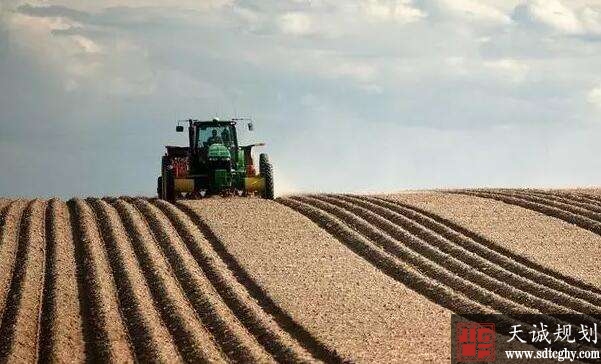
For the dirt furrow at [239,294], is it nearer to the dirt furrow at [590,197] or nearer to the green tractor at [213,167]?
the green tractor at [213,167]

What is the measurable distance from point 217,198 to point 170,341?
13837 mm

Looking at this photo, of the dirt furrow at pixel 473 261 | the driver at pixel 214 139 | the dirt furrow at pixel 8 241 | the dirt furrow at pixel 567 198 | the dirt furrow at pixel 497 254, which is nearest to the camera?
the dirt furrow at pixel 473 261

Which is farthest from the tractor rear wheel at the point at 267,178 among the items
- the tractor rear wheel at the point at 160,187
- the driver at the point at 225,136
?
the tractor rear wheel at the point at 160,187

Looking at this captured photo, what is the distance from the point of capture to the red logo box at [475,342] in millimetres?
14430

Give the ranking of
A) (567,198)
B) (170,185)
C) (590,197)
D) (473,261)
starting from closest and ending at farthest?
(473,261) → (567,198) → (170,185) → (590,197)

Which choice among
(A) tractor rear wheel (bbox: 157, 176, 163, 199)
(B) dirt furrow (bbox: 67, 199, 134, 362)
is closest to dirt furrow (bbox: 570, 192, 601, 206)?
(A) tractor rear wheel (bbox: 157, 176, 163, 199)

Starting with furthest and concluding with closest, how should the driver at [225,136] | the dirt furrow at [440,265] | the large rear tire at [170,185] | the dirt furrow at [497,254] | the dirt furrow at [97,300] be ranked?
the driver at [225,136] → the large rear tire at [170,185] → the dirt furrow at [497,254] → the dirt furrow at [440,265] → the dirt furrow at [97,300]

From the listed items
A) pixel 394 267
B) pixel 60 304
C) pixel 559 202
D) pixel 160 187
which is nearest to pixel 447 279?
pixel 394 267

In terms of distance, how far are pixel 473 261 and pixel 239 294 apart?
474 cm

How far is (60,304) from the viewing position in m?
18.2

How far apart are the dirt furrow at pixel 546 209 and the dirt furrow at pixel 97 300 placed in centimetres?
982

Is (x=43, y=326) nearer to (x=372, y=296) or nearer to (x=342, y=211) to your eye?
(x=372, y=296)

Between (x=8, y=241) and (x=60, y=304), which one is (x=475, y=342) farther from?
(x=8, y=241)

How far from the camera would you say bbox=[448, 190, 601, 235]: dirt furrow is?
25.5m
